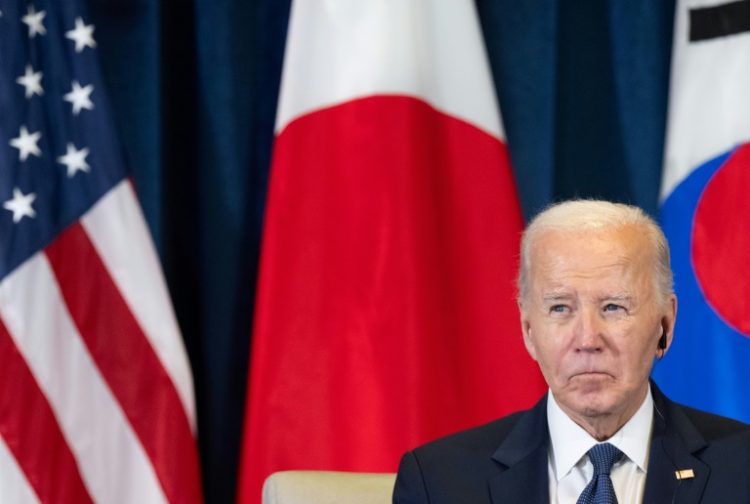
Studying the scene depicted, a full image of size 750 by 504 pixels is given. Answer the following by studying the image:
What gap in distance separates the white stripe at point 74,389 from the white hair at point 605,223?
3.83ft

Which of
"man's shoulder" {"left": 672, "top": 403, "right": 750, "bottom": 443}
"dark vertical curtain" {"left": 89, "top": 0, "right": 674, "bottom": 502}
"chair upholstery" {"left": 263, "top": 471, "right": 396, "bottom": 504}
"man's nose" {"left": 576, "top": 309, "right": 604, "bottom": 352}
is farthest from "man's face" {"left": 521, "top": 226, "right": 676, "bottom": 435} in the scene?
"dark vertical curtain" {"left": 89, "top": 0, "right": 674, "bottom": 502}

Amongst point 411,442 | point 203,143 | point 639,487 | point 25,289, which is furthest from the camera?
point 203,143

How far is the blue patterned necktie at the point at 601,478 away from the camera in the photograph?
194 centimetres

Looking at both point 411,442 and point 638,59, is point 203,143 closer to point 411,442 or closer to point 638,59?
point 411,442

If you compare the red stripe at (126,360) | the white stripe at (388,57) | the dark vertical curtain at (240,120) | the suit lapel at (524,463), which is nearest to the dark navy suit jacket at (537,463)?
the suit lapel at (524,463)

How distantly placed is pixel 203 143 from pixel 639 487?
67.5 inches

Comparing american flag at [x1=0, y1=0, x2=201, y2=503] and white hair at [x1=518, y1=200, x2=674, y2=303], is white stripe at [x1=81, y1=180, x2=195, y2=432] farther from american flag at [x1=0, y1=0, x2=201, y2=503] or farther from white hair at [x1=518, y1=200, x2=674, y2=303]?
white hair at [x1=518, y1=200, x2=674, y2=303]

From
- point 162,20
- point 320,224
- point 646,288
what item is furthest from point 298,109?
point 646,288

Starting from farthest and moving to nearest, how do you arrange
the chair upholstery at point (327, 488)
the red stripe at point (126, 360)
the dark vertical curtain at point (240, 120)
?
the dark vertical curtain at point (240, 120), the red stripe at point (126, 360), the chair upholstery at point (327, 488)

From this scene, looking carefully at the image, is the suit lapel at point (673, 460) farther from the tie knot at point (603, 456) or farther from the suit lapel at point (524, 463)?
the suit lapel at point (524, 463)

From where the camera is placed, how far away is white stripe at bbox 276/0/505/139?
3.01m

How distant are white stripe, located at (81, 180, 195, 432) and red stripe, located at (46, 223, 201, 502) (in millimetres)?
14

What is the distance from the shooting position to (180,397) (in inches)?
115

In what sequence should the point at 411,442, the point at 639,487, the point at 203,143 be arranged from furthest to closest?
the point at 203,143 < the point at 411,442 < the point at 639,487
